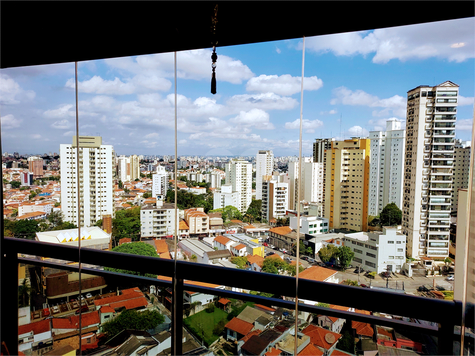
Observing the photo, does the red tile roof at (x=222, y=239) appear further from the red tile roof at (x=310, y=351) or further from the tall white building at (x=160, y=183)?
the red tile roof at (x=310, y=351)

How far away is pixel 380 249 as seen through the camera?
1890 mm

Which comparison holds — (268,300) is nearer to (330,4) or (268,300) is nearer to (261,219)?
(330,4)

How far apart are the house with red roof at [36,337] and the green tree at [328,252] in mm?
1974

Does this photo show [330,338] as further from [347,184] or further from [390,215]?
[347,184]

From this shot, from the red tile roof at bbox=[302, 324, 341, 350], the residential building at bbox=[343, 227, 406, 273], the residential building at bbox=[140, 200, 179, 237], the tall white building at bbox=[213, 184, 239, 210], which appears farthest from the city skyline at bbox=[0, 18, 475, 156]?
the red tile roof at bbox=[302, 324, 341, 350]

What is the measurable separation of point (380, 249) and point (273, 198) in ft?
3.06

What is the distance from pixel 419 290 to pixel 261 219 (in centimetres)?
134

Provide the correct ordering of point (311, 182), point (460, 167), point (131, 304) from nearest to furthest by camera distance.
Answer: point (460, 167)
point (131, 304)
point (311, 182)

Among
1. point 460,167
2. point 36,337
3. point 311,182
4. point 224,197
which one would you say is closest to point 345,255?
point 311,182

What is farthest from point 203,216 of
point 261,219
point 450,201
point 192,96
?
point 450,201

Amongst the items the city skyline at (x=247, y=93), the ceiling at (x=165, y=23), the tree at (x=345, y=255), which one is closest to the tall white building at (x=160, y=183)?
the city skyline at (x=247, y=93)

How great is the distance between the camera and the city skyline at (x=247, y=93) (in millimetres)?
1736

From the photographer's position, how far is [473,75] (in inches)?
59.8

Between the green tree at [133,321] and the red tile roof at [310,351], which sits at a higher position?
the red tile roof at [310,351]
